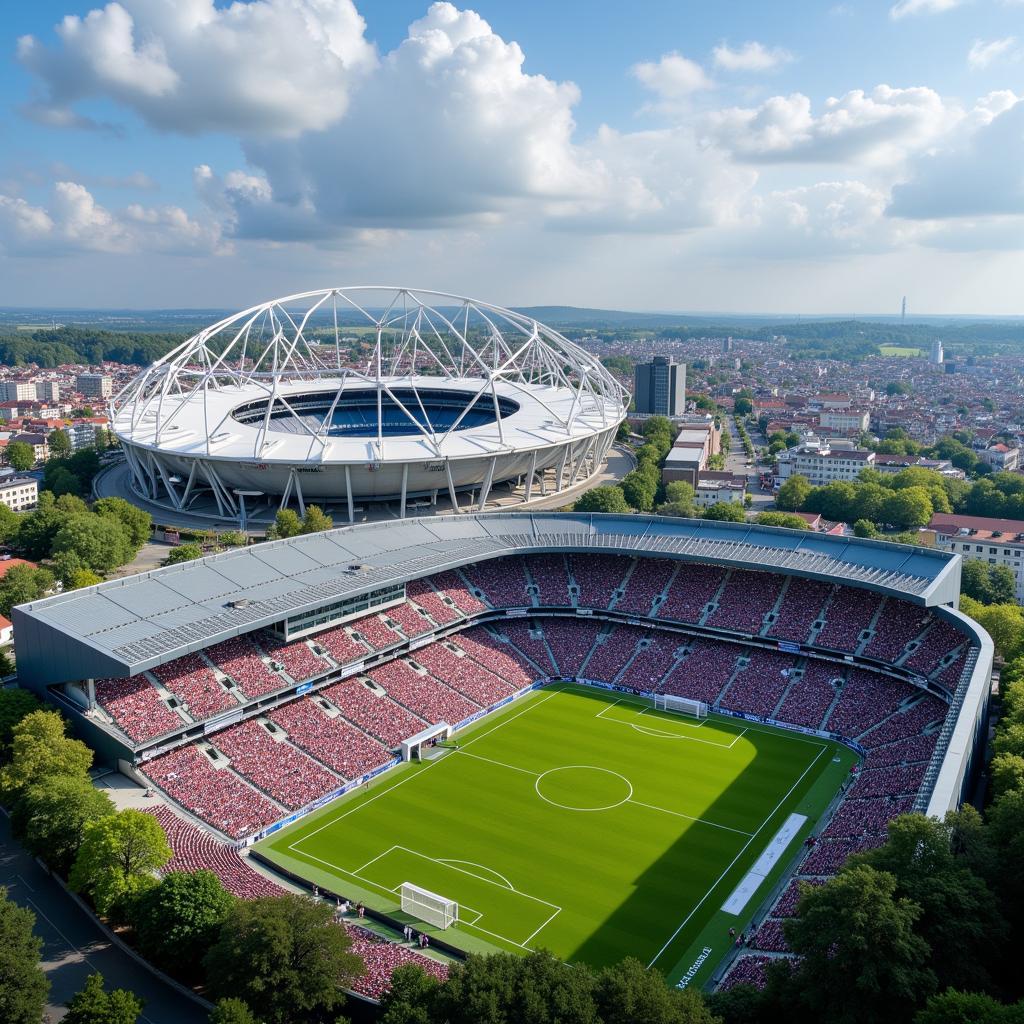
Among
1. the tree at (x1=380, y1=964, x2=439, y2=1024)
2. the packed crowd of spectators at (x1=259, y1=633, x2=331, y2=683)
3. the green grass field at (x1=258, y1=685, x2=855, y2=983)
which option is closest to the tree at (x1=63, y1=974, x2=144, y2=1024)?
the tree at (x1=380, y1=964, x2=439, y2=1024)

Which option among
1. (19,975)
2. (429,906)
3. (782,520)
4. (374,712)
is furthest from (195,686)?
(782,520)

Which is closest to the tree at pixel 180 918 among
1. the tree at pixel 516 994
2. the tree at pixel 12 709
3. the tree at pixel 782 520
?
the tree at pixel 516 994

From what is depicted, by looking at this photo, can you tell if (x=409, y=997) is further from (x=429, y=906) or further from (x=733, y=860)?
(x=733, y=860)

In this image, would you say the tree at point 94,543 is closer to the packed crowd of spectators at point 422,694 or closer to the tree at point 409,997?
the packed crowd of spectators at point 422,694

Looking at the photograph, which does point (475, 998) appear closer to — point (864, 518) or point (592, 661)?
point (592, 661)

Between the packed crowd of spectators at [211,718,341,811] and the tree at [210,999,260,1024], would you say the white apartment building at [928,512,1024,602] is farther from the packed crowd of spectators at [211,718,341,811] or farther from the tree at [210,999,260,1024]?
the tree at [210,999,260,1024]

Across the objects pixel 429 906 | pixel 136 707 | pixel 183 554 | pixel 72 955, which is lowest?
pixel 429 906
